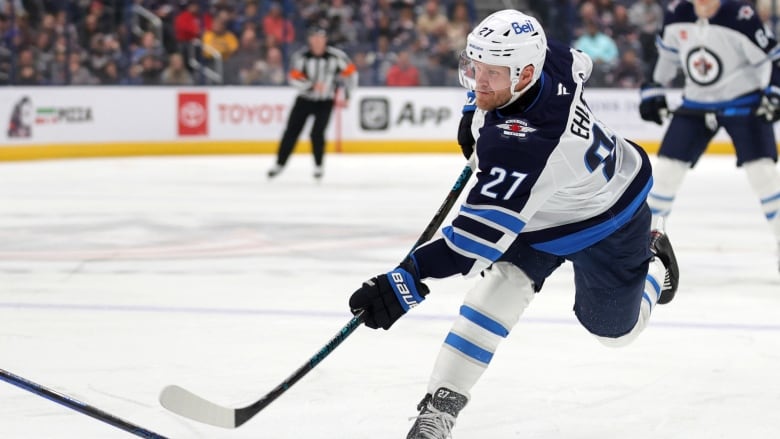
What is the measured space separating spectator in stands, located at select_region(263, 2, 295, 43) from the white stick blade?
33.1ft

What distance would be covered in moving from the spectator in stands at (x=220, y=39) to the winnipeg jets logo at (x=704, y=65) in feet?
24.4

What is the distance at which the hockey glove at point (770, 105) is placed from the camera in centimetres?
494

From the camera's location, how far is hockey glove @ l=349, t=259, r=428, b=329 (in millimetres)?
2277

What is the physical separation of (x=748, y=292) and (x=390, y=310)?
2.71 meters

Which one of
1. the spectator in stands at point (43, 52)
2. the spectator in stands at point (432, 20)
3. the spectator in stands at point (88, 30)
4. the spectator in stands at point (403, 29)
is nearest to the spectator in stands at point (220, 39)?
the spectator in stands at point (88, 30)

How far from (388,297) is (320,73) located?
783 centimetres

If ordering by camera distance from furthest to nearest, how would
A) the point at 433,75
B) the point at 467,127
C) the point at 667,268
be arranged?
the point at 433,75 → the point at 667,268 → the point at 467,127

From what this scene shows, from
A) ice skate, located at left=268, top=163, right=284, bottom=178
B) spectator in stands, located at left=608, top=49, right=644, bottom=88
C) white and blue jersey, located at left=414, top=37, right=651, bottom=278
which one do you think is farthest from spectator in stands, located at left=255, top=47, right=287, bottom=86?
white and blue jersey, located at left=414, top=37, right=651, bottom=278

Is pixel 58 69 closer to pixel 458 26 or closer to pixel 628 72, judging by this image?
pixel 458 26

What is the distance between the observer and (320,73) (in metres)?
9.97

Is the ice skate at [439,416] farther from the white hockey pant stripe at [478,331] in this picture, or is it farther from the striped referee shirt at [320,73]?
the striped referee shirt at [320,73]

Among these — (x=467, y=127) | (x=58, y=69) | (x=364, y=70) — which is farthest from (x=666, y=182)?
(x=364, y=70)

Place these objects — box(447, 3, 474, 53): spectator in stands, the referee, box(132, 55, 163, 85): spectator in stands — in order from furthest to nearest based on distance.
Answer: box(447, 3, 474, 53): spectator in stands → box(132, 55, 163, 85): spectator in stands → the referee

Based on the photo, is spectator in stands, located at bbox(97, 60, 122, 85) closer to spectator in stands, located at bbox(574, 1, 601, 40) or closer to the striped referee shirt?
the striped referee shirt
